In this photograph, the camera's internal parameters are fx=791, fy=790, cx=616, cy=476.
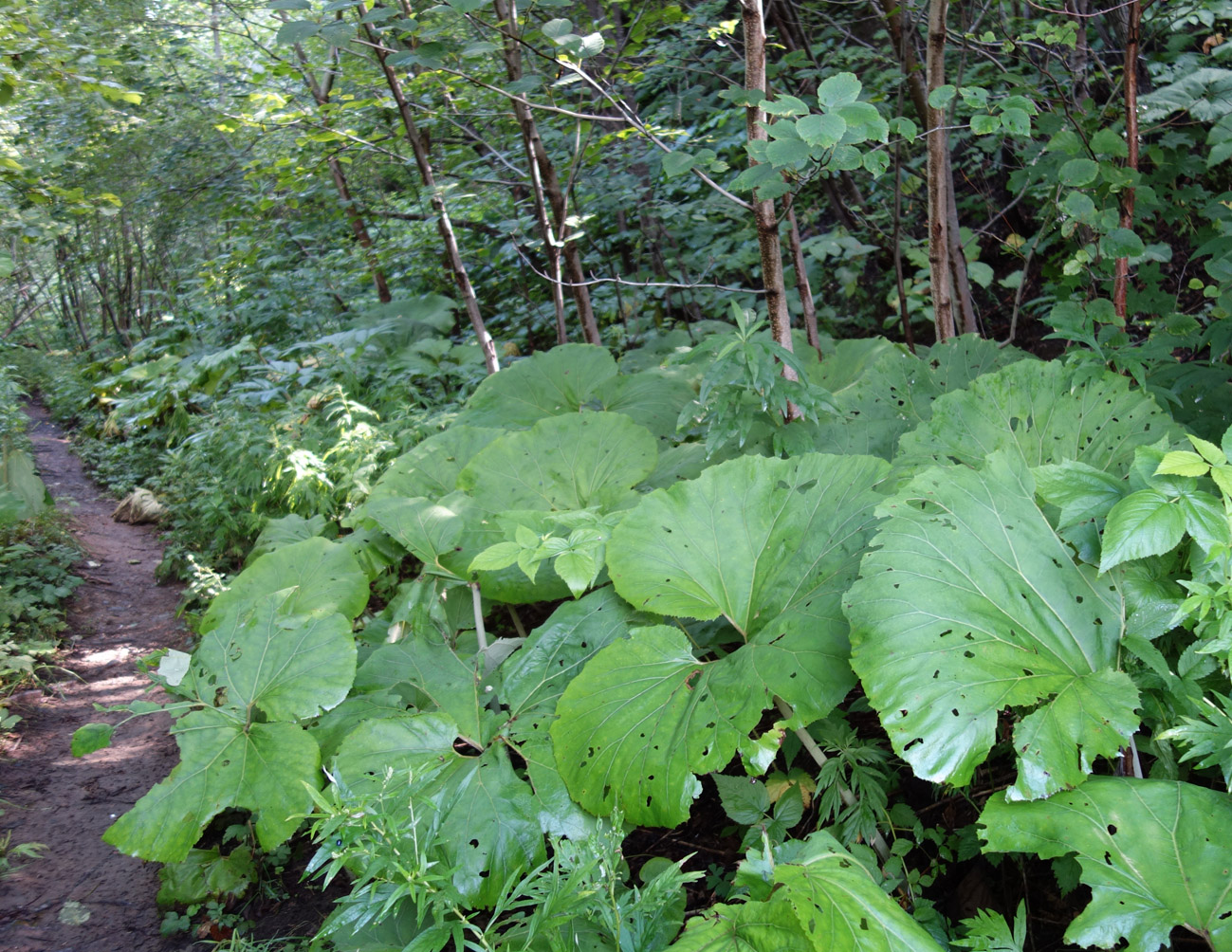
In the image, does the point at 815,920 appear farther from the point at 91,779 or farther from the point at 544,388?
the point at 91,779

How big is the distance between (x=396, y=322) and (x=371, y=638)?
173 inches

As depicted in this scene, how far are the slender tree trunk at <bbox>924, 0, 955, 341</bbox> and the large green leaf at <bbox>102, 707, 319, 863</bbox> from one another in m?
2.59

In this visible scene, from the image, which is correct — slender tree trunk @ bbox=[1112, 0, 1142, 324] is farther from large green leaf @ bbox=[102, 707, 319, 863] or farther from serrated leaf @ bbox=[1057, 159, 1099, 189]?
large green leaf @ bbox=[102, 707, 319, 863]

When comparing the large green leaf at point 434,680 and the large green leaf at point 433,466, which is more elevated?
the large green leaf at point 433,466

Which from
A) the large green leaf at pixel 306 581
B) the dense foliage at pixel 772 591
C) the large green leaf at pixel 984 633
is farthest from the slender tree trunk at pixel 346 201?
the large green leaf at pixel 984 633

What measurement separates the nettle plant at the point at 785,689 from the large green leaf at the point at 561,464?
4 centimetres

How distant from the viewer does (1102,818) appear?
1.23 metres

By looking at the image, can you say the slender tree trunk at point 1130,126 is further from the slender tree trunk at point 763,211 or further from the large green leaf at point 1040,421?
the slender tree trunk at point 763,211

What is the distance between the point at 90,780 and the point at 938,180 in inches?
157

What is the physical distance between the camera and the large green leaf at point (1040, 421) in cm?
196

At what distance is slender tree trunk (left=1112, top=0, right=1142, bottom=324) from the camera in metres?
2.53

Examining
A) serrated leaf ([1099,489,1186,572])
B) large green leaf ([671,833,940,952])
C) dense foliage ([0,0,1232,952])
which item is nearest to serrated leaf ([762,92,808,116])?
dense foliage ([0,0,1232,952])

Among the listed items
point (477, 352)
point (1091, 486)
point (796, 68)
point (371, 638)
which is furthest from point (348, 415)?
point (1091, 486)

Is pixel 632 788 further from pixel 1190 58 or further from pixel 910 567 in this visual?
pixel 1190 58
